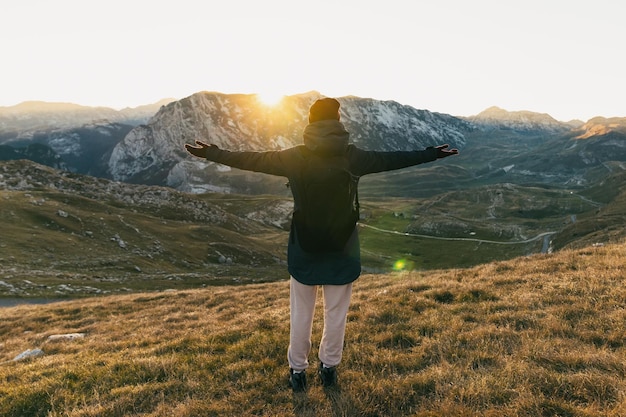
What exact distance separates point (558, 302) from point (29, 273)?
1925 inches

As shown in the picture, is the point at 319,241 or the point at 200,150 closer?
the point at 319,241

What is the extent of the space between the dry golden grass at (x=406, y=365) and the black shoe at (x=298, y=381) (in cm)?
18

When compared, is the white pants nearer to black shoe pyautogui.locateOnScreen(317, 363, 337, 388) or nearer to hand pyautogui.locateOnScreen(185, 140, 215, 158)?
black shoe pyautogui.locateOnScreen(317, 363, 337, 388)

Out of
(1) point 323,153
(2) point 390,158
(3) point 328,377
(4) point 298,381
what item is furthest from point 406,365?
(1) point 323,153

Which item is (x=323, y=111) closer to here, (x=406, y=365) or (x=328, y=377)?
(x=328, y=377)

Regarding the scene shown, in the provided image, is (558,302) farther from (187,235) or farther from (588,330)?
(187,235)

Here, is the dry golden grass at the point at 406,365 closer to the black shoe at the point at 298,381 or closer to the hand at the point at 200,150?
the black shoe at the point at 298,381

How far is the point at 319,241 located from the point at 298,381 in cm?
271

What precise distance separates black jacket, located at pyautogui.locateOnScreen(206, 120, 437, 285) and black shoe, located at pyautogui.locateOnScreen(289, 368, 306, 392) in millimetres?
1823

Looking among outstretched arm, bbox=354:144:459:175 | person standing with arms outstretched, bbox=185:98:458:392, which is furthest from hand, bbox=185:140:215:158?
outstretched arm, bbox=354:144:459:175

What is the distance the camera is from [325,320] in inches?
284

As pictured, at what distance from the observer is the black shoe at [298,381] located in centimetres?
708

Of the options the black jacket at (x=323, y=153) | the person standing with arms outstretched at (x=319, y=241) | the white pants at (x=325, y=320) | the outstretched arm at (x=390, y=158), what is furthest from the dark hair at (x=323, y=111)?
the white pants at (x=325, y=320)

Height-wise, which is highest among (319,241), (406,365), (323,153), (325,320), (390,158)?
(323,153)
